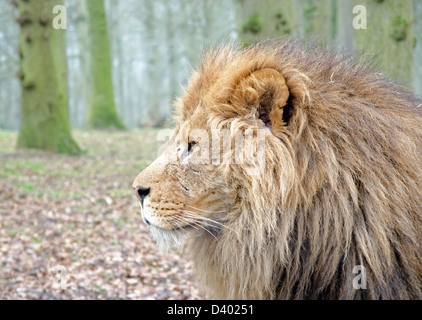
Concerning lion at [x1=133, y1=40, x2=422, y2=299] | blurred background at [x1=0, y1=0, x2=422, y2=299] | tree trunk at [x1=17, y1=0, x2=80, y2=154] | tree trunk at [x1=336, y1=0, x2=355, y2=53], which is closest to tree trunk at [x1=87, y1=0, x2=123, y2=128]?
blurred background at [x1=0, y1=0, x2=422, y2=299]

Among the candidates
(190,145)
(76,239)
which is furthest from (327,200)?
(76,239)

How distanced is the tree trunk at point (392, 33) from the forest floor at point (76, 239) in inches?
134

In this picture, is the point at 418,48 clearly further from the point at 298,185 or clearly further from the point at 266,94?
the point at 298,185

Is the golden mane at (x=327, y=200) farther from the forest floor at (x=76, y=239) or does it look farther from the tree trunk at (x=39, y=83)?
the tree trunk at (x=39, y=83)

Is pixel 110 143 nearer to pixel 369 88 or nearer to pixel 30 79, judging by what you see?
pixel 30 79

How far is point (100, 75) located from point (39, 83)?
24.8ft

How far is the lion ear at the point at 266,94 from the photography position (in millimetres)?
2787

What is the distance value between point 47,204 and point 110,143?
23.6 feet

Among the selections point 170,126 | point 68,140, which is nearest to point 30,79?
point 68,140

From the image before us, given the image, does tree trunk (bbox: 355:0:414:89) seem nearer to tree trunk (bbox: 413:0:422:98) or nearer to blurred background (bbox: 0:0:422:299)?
blurred background (bbox: 0:0:422:299)

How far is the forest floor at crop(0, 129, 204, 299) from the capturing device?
523cm

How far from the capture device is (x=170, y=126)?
12.2ft

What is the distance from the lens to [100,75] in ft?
62.7

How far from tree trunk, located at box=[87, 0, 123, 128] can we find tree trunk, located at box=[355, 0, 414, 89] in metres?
13.7
